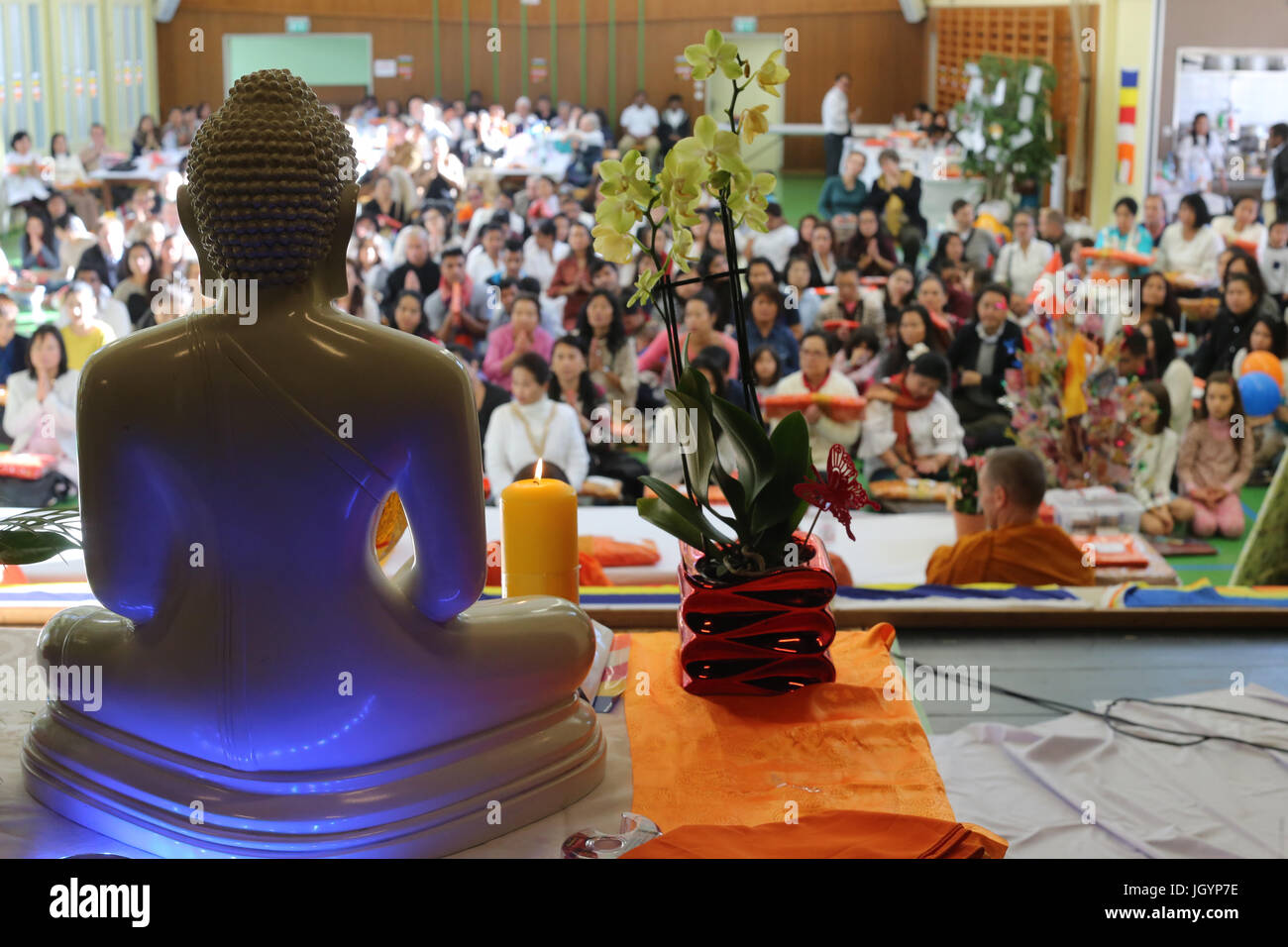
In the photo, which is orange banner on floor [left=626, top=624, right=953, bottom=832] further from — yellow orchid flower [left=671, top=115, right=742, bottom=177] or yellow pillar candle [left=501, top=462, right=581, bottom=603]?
yellow orchid flower [left=671, top=115, right=742, bottom=177]

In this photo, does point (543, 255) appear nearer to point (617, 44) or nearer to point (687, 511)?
point (687, 511)

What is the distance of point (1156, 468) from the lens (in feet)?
16.4

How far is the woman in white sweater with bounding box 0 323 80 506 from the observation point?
520 centimetres

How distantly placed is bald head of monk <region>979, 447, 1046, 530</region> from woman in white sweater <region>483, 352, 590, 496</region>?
6.25 ft

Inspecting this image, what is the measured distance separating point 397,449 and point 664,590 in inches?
40.7

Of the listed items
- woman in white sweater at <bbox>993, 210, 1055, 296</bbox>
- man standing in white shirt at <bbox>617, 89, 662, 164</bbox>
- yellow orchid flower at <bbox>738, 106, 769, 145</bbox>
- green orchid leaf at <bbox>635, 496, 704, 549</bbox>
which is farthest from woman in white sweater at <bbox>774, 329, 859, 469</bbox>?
man standing in white shirt at <bbox>617, 89, 662, 164</bbox>

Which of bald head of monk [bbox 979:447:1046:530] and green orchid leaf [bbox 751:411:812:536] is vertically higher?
green orchid leaf [bbox 751:411:812:536]

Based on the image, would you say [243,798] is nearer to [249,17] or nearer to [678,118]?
[678,118]

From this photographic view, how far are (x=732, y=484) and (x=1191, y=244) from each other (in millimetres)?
6360

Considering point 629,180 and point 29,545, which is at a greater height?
point 629,180

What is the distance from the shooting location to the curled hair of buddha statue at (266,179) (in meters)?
1.29

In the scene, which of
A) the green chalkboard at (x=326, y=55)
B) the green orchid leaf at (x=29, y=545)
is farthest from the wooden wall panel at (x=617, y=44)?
the green orchid leaf at (x=29, y=545)

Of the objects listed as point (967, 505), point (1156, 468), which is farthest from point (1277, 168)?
point (967, 505)

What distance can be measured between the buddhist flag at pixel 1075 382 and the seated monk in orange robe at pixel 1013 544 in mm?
1310
